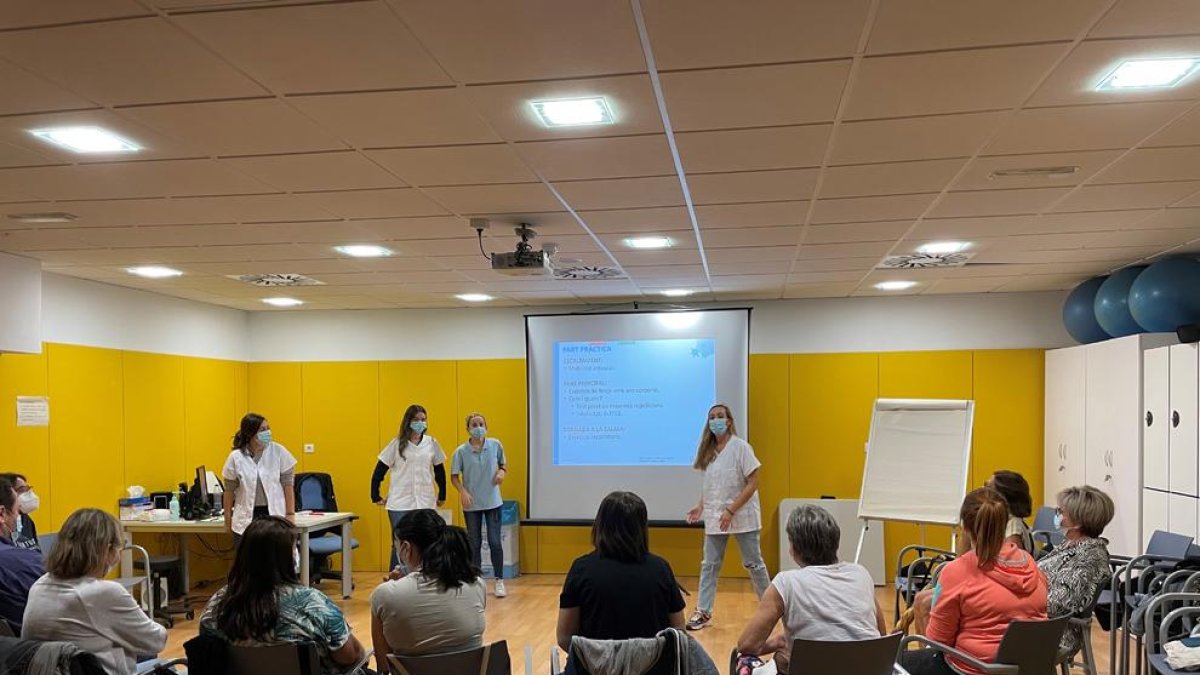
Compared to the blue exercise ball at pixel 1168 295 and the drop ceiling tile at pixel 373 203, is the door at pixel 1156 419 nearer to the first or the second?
the blue exercise ball at pixel 1168 295

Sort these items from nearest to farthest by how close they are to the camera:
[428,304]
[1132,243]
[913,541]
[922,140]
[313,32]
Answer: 1. [313,32]
2. [922,140]
3. [1132,243]
4. [913,541]
5. [428,304]

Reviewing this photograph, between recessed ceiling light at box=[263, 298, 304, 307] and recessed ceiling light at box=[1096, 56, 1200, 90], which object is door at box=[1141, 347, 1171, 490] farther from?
recessed ceiling light at box=[263, 298, 304, 307]

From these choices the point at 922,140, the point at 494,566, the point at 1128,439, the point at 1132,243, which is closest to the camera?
the point at 922,140

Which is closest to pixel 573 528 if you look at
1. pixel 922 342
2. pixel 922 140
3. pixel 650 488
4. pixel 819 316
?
pixel 650 488

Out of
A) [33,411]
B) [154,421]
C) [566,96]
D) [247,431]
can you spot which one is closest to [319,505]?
[154,421]

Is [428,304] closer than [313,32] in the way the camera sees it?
No

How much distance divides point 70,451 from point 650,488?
4.46m

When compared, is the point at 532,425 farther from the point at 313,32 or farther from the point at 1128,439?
the point at 313,32

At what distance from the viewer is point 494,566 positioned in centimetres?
695

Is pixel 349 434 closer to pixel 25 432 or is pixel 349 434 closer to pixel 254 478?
pixel 254 478

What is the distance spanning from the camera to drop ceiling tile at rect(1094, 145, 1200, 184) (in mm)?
3305

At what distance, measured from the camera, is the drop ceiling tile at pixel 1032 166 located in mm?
3350

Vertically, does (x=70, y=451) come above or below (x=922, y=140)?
below

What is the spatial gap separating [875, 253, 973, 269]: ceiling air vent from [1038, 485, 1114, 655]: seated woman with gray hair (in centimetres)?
211
